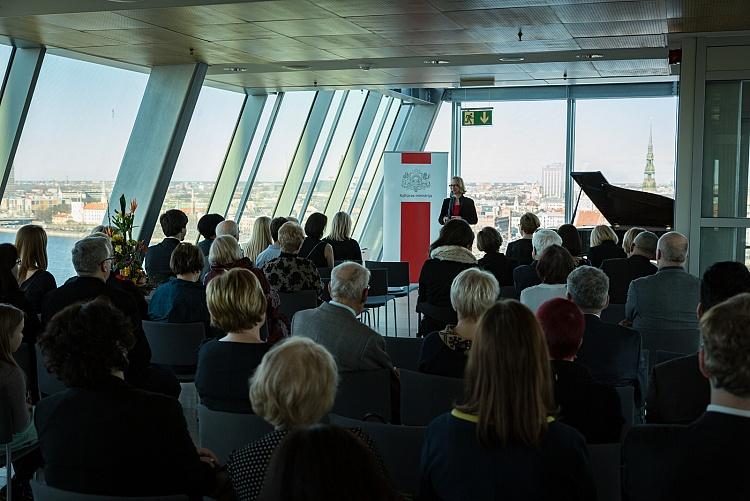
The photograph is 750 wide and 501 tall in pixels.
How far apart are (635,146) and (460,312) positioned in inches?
536

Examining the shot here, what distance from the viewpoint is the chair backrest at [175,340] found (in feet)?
17.1

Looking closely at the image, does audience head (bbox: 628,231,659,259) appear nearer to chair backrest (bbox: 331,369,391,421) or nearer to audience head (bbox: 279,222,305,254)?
audience head (bbox: 279,222,305,254)

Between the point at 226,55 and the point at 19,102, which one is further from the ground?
the point at 226,55

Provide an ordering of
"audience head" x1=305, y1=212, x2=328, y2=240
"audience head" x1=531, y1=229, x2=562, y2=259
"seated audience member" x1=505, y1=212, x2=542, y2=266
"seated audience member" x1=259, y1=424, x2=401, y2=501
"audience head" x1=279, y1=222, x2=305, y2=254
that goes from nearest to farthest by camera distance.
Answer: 1. "seated audience member" x1=259, y1=424, x2=401, y2=501
2. "audience head" x1=279, y1=222, x2=305, y2=254
3. "audience head" x1=531, y1=229, x2=562, y2=259
4. "audience head" x1=305, y1=212, x2=328, y2=240
5. "seated audience member" x1=505, y1=212, x2=542, y2=266

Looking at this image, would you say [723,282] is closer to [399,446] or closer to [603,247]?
[399,446]

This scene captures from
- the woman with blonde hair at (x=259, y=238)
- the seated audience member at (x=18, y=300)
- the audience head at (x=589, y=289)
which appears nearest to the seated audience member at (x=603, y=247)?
the woman with blonde hair at (x=259, y=238)

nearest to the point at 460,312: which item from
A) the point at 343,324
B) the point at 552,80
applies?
the point at 343,324

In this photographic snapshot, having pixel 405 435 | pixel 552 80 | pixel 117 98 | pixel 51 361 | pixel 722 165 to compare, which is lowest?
pixel 405 435

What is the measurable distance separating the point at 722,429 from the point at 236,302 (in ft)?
7.72

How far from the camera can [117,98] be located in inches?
417

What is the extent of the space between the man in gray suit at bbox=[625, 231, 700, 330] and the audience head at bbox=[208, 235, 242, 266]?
2.87 meters

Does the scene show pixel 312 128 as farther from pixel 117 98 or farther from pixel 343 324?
pixel 343 324

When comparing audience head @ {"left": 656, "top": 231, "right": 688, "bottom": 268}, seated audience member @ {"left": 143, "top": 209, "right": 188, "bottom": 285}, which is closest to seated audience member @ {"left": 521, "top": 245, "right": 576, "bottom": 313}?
audience head @ {"left": 656, "top": 231, "right": 688, "bottom": 268}

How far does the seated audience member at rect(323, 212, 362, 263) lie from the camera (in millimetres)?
8727
